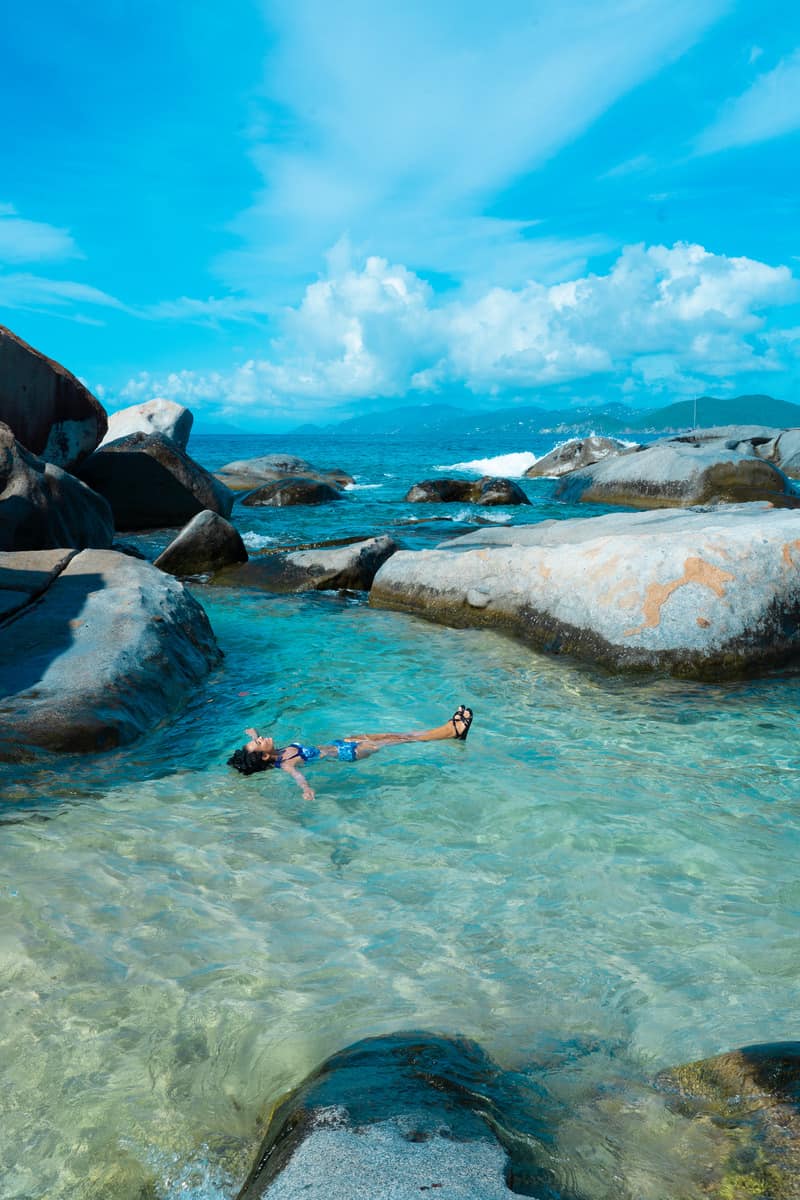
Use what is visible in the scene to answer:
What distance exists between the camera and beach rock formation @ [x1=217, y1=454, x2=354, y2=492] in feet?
103

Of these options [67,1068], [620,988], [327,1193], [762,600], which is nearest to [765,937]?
[620,988]

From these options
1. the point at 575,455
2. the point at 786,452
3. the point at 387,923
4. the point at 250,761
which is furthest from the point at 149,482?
the point at 786,452

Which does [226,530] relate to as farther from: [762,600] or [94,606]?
[762,600]

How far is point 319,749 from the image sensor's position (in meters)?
6.65

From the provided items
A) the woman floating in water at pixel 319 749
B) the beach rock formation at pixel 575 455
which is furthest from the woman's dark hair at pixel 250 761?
the beach rock formation at pixel 575 455

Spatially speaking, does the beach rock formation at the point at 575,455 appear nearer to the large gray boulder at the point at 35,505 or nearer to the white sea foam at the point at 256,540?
the white sea foam at the point at 256,540

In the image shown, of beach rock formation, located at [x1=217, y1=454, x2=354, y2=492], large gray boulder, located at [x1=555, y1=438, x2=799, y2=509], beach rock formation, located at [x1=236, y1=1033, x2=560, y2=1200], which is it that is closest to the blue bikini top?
beach rock formation, located at [x1=236, y1=1033, x2=560, y2=1200]

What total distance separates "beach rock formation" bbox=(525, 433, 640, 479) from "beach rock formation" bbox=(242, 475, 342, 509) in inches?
581

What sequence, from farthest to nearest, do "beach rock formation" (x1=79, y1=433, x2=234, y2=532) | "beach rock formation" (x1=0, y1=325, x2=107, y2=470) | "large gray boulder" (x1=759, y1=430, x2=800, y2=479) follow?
"large gray boulder" (x1=759, y1=430, x2=800, y2=479), "beach rock formation" (x1=79, y1=433, x2=234, y2=532), "beach rock formation" (x1=0, y1=325, x2=107, y2=470)

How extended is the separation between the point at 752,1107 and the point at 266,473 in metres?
31.6

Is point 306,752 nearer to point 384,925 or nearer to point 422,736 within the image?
point 422,736

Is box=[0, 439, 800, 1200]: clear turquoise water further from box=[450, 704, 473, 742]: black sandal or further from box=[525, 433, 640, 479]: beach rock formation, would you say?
box=[525, 433, 640, 479]: beach rock formation

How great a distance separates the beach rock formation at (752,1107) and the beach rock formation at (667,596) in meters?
5.68

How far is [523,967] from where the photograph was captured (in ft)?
12.8
